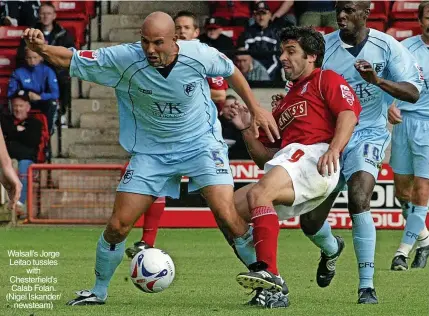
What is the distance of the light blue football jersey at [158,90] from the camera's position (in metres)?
8.49

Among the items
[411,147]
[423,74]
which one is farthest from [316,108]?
[423,74]

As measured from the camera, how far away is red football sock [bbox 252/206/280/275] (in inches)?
316

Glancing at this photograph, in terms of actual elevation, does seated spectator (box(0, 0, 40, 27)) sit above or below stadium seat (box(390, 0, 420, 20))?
below

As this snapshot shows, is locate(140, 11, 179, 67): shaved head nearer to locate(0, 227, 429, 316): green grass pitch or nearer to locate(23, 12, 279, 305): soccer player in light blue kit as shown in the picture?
locate(23, 12, 279, 305): soccer player in light blue kit

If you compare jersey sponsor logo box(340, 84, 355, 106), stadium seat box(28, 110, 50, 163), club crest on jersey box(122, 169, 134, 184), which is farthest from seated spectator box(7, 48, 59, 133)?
jersey sponsor logo box(340, 84, 355, 106)

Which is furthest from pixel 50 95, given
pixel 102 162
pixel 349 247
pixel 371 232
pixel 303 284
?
pixel 371 232

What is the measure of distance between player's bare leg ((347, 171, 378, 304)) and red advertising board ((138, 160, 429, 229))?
7.20 meters

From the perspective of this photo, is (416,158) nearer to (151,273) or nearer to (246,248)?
(246,248)

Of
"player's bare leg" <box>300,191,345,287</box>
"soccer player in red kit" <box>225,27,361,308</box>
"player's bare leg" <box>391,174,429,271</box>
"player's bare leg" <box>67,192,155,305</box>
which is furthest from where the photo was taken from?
"player's bare leg" <box>391,174,429,271</box>

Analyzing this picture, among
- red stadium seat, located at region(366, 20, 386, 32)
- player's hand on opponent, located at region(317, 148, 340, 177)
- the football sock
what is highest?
player's hand on opponent, located at region(317, 148, 340, 177)

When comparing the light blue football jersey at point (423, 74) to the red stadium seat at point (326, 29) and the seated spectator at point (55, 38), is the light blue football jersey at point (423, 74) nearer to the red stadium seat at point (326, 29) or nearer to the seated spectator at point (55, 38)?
the red stadium seat at point (326, 29)

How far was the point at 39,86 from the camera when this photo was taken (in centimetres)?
1792

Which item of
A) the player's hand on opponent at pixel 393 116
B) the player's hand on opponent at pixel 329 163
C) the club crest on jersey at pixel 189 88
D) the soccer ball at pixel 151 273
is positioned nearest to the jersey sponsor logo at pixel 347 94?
the player's hand on opponent at pixel 329 163

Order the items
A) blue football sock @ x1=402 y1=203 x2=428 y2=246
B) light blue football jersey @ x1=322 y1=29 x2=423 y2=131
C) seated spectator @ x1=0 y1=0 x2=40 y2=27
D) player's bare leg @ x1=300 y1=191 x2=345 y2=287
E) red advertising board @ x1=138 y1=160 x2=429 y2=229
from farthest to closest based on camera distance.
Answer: seated spectator @ x1=0 y1=0 x2=40 y2=27 → red advertising board @ x1=138 y1=160 x2=429 y2=229 → blue football sock @ x1=402 y1=203 x2=428 y2=246 → light blue football jersey @ x1=322 y1=29 x2=423 y2=131 → player's bare leg @ x1=300 y1=191 x2=345 y2=287
